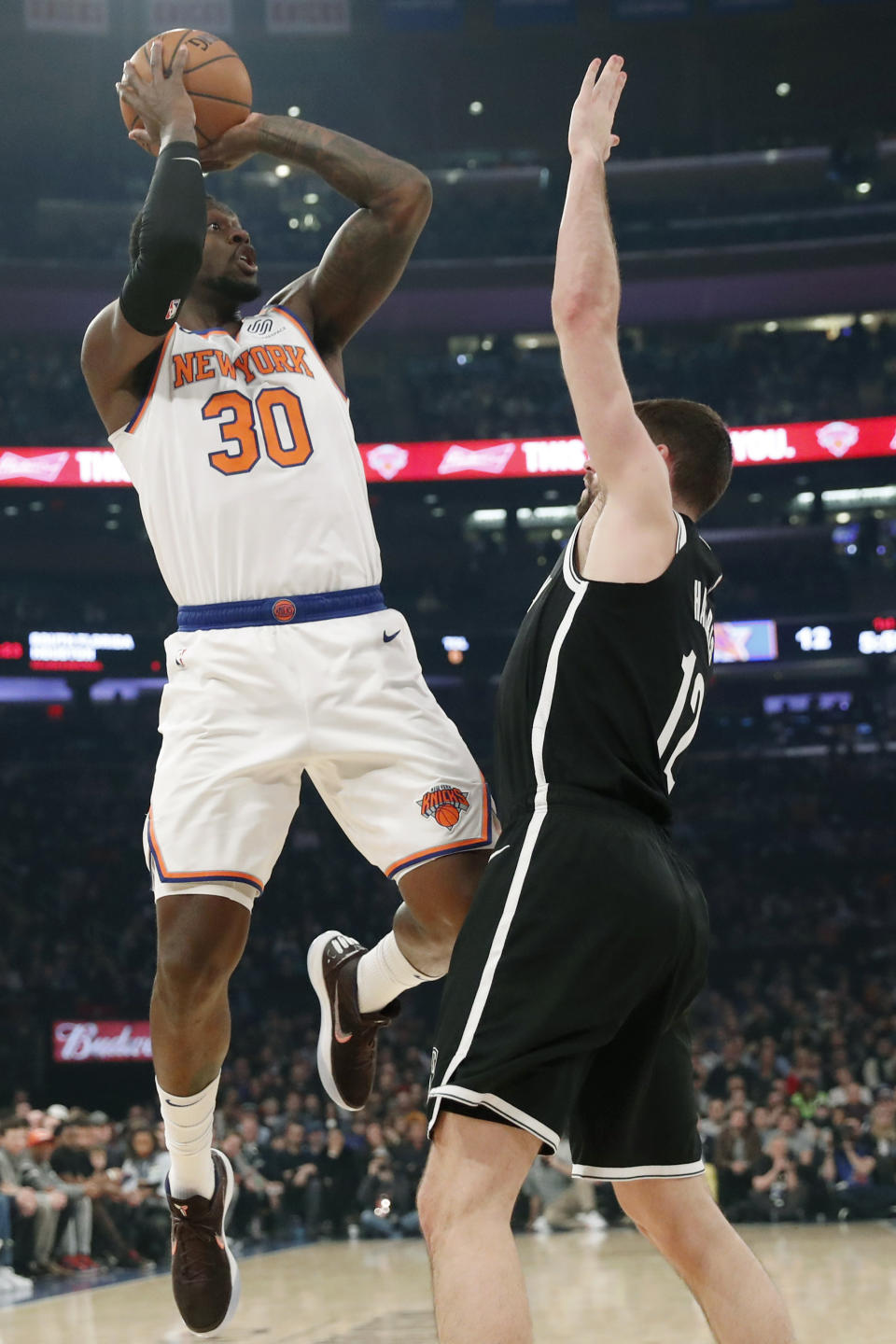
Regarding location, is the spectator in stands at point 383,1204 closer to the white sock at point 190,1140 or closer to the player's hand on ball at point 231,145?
the white sock at point 190,1140

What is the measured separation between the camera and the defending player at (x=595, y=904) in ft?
10.1

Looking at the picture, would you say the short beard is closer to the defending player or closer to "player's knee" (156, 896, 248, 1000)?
the defending player

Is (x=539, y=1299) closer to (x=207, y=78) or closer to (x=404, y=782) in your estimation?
(x=404, y=782)

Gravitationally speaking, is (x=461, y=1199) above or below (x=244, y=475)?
below

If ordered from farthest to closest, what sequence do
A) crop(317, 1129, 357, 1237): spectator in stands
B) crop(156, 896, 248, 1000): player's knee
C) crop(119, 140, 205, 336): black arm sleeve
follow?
crop(317, 1129, 357, 1237): spectator in stands
crop(156, 896, 248, 1000): player's knee
crop(119, 140, 205, 336): black arm sleeve

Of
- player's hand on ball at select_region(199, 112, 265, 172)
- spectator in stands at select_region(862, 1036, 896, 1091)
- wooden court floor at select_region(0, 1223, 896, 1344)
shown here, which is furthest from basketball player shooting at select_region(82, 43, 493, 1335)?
spectator in stands at select_region(862, 1036, 896, 1091)

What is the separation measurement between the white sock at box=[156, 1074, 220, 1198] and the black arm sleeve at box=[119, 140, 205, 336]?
6.89 ft

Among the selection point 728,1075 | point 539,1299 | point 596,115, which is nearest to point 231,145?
point 596,115

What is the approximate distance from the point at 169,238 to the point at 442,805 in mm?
1606

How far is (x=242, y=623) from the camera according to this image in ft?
13.2

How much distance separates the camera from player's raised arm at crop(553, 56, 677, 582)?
10.5ft

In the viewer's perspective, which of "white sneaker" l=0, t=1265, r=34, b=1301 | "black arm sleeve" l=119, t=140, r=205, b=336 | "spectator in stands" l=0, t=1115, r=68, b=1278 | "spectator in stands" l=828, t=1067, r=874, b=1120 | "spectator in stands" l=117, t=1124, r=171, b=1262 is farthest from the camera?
"spectator in stands" l=828, t=1067, r=874, b=1120

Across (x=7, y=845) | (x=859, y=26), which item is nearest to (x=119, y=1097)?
(x=7, y=845)

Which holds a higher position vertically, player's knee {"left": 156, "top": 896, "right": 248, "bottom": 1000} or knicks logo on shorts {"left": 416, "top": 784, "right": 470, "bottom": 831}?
knicks logo on shorts {"left": 416, "top": 784, "right": 470, "bottom": 831}
